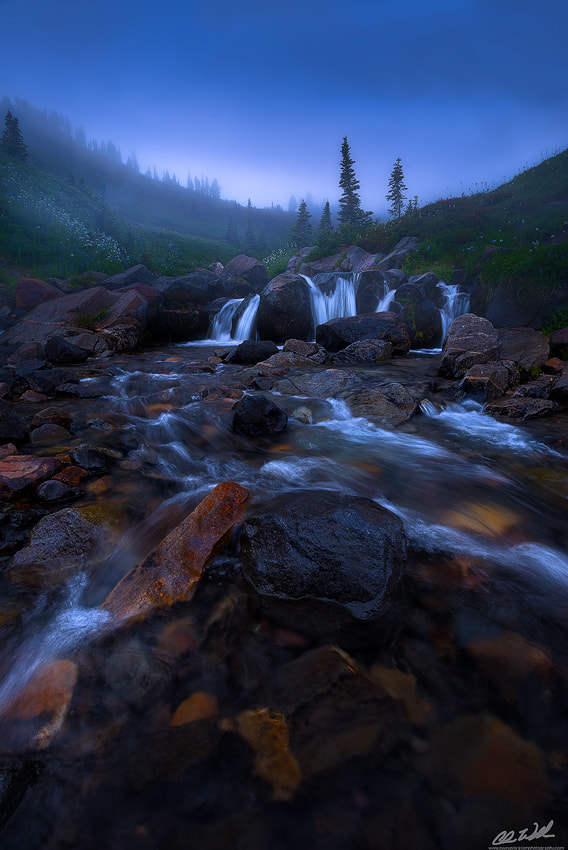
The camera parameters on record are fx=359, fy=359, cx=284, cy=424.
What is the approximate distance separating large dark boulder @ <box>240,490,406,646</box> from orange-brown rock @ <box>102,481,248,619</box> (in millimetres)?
267

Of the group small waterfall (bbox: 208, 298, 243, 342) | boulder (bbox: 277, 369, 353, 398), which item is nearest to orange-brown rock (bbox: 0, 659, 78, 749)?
boulder (bbox: 277, 369, 353, 398)

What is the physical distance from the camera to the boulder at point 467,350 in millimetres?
8359

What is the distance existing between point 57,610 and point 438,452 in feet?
16.4

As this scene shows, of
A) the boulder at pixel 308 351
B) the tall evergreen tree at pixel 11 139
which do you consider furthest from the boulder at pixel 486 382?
the tall evergreen tree at pixel 11 139

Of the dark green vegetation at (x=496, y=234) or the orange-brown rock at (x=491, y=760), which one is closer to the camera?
the orange-brown rock at (x=491, y=760)

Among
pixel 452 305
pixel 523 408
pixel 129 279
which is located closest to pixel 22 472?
pixel 523 408

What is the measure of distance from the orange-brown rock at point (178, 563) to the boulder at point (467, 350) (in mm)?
7468

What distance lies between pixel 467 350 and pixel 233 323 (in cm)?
1011

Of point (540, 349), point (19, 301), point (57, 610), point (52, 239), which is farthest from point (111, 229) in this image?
point (57, 610)

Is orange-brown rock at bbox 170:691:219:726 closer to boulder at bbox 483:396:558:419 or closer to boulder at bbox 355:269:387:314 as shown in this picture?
boulder at bbox 483:396:558:419

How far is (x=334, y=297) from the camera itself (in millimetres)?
14922

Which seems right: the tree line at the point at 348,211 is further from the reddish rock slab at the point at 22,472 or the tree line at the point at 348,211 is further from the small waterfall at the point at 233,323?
the reddish rock slab at the point at 22,472

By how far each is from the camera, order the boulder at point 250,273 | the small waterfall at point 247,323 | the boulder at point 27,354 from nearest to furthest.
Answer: the boulder at point 27,354 < the small waterfall at point 247,323 < the boulder at point 250,273
